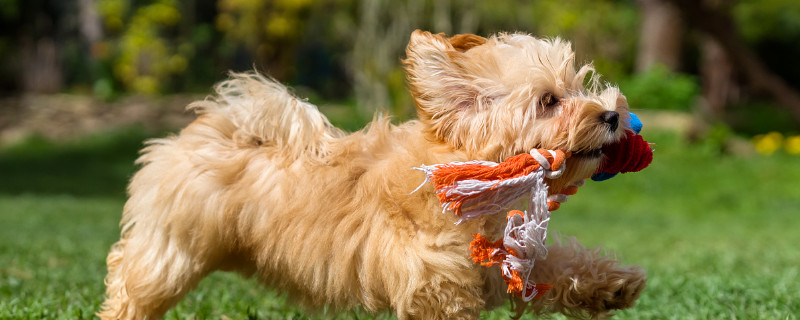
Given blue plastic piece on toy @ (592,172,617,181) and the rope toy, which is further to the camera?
blue plastic piece on toy @ (592,172,617,181)

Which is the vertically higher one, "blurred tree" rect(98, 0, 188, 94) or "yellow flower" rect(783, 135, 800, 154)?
"yellow flower" rect(783, 135, 800, 154)

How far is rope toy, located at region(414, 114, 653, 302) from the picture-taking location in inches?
130

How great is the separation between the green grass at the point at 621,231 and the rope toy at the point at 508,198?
3.11 ft

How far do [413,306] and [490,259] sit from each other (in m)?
0.40

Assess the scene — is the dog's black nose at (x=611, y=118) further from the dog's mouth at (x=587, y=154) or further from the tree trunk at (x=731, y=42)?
the tree trunk at (x=731, y=42)

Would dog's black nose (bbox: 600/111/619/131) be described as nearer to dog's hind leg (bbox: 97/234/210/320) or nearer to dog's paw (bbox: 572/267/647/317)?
dog's paw (bbox: 572/267/647/317)

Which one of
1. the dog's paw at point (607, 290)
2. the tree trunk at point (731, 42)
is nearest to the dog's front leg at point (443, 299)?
the dog's paw at point (607, 290)

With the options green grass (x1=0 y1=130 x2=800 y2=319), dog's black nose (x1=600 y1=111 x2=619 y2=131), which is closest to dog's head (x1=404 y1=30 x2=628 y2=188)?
dog's black nose (x1=600 y1=111 x2=619 y2=131)

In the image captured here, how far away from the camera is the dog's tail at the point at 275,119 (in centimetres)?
397

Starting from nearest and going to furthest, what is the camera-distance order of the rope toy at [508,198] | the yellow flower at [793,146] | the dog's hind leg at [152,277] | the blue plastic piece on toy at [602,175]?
the rope toy at [508,198], the blue plastic piece on toy at [602,175], the dog's hind leg at [152,277], the yellow flower at [793,146]

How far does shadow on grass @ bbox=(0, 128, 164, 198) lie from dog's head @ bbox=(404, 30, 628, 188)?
14639 millimetres

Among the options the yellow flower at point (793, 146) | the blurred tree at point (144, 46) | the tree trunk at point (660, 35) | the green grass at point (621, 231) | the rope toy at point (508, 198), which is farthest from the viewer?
the blurred tree at point (144, 46)

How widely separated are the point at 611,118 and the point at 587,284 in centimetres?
80

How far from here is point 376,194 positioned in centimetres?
360
